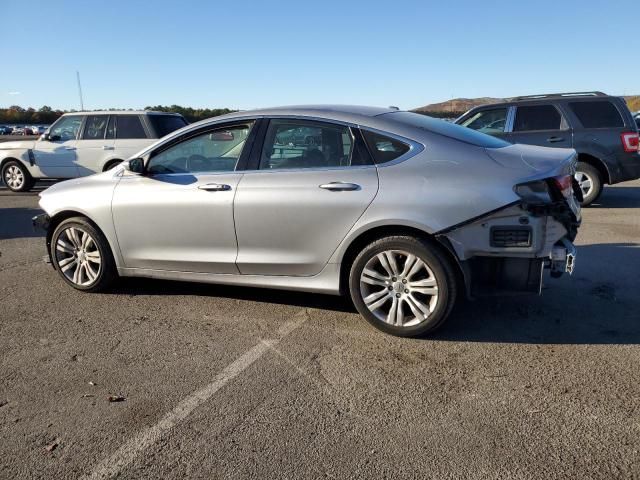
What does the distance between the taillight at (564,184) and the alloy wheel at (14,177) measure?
12403 mm

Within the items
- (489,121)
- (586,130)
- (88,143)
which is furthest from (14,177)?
(586,130)

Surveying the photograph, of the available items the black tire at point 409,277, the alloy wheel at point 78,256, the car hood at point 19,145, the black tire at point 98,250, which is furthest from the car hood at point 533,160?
the car hood at point 19,145

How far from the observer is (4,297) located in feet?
16.9

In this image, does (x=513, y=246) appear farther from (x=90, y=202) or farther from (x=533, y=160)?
(x=90, y=202)

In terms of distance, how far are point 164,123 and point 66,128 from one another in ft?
7.42

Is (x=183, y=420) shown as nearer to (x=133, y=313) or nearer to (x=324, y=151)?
(x=133, y=313)

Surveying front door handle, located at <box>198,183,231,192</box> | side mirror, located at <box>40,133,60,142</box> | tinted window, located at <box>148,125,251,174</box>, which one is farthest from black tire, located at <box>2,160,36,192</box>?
front door handle, located at <box>198,183,231,192</box>

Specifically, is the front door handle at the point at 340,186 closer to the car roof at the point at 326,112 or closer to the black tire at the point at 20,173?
the car roof at the point at 326,112

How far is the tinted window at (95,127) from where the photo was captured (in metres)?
11.3

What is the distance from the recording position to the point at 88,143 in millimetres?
11414

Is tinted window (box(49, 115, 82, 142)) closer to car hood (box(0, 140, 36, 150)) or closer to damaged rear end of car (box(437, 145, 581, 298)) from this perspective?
car hood (box(0, 140, 36, 150))

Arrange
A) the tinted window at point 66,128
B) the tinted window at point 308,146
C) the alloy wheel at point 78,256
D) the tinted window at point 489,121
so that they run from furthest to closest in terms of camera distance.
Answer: the tinted window at point 66,128, the tinted window at point 489,121, the alloy wheel at point 78,256, the tinted window at point 308,146

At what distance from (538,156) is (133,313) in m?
3.50

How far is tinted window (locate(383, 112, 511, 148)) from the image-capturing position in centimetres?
407
